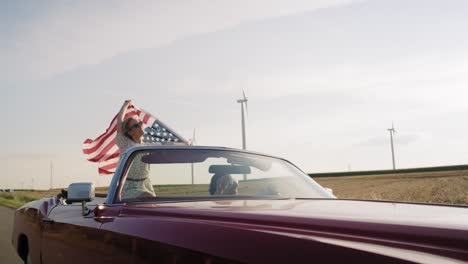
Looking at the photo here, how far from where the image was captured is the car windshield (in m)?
3.20

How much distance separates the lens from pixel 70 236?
327 centimetres

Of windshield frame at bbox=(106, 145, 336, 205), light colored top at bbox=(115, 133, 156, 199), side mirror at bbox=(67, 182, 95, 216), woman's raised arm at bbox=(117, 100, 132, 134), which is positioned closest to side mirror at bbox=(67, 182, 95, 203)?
side mirror at bbox=(67, 182, 95, 216)

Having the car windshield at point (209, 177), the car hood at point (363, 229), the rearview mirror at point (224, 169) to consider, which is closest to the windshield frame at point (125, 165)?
the car windshield at point (209, 177)

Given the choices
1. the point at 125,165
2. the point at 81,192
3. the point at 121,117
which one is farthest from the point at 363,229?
the point at 121,117

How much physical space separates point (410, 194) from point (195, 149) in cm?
2742

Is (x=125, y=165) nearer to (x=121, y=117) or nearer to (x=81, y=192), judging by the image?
(x=81, y=192)

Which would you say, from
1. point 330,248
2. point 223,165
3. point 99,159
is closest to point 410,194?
point 99,159

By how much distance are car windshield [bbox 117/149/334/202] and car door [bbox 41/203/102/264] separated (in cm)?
34

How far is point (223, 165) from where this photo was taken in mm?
3410

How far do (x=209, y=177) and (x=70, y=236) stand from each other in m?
0.99

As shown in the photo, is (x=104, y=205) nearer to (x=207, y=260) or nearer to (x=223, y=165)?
(x=223, y=165)

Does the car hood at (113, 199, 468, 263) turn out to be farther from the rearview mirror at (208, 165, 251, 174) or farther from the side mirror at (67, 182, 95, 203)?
the side mirror at (67, 182, 95, 203)

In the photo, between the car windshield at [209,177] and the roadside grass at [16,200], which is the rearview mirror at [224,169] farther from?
the roadside grass at [16,200]

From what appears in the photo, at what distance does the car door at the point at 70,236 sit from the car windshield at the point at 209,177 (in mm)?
340
